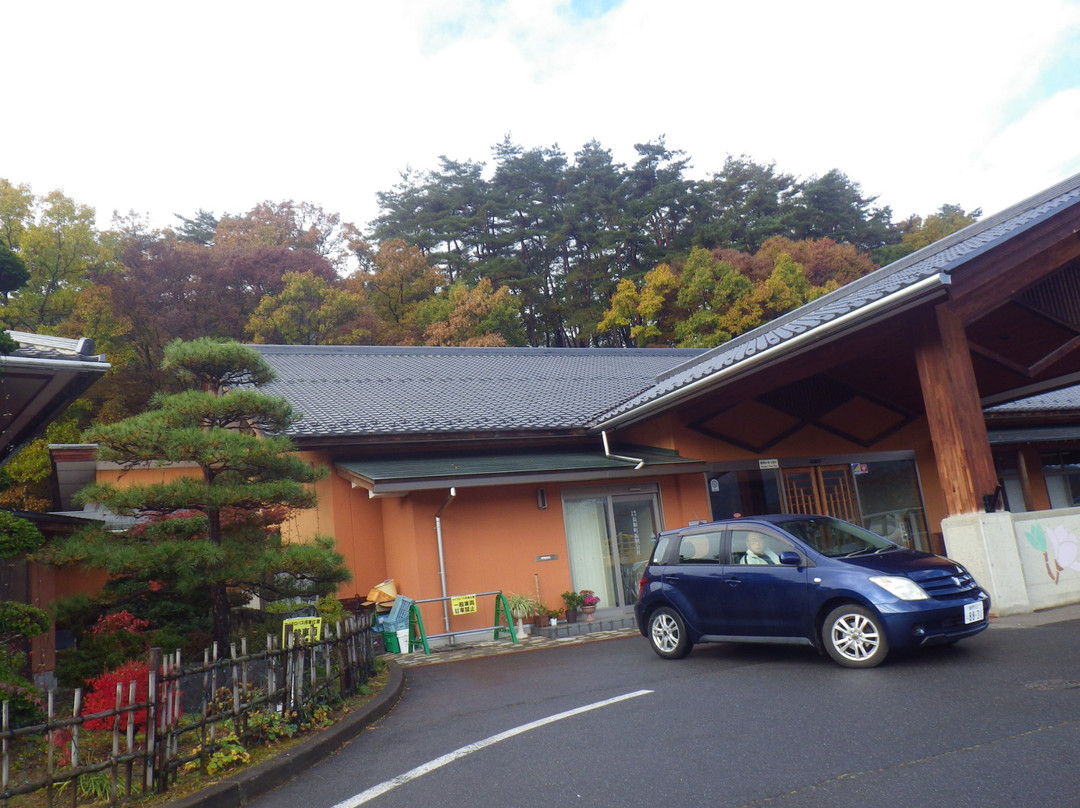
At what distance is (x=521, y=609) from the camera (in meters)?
12.5

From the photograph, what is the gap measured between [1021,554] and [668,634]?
442cm

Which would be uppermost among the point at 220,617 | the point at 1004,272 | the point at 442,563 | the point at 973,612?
the point at 1004,272

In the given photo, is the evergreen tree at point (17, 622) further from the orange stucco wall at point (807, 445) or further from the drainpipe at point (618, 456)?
Answer: the orange stucco wall at point (807, 445)

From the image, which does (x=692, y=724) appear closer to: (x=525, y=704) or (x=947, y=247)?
(x=525, y=704)

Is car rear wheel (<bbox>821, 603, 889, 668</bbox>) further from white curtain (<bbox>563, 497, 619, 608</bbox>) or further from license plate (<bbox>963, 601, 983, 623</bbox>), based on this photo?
white curtain (<bbox>563, 497, 619, 608</bbox>)

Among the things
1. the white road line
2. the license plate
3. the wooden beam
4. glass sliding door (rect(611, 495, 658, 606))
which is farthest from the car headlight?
glass sliding door (rect(611, 495, 658, 606))

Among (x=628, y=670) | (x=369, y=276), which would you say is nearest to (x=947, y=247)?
(x=628, y=670)

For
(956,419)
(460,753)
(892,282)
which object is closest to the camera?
(460,753)

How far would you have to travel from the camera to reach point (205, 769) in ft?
17.6

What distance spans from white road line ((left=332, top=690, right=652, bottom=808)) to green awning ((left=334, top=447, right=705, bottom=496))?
5.44m

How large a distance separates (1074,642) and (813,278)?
1118 inches

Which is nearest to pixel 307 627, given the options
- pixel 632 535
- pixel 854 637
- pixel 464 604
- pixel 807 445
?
pixel 464 604

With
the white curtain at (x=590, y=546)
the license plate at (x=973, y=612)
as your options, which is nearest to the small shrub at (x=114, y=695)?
the license plate at (x=973, y=612)

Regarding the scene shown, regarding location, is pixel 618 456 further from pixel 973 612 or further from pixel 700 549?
pixel 973 612
